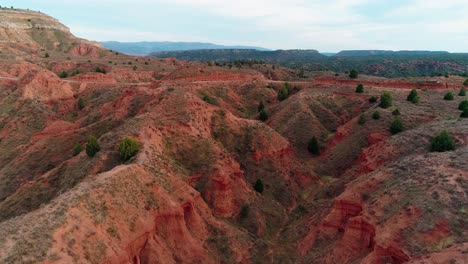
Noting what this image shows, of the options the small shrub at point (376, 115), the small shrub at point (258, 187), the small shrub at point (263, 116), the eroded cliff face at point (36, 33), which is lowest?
the small shrub at point (258, 187)

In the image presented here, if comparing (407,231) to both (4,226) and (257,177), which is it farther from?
(4,226)

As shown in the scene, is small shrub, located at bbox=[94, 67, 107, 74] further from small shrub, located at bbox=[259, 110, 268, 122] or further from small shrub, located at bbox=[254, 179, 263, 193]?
small shrub, located at bbox=[254, 179, 263, 193]

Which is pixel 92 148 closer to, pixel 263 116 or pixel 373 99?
pixel 263 116

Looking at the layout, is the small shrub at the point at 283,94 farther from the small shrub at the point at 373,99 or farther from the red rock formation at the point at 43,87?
the red rock formation at the point at 43,87

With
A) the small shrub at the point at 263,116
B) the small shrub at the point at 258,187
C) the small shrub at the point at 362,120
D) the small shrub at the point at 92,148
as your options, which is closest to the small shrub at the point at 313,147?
the small shrub at the point at 362,120

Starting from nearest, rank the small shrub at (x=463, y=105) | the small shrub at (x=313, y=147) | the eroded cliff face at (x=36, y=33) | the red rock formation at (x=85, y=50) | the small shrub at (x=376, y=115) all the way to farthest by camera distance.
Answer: the small shrub at (x=463, y=105) < the small shrub at (x=376, y=115) < the small shrub at (x=313, y=147) < the eroded cliff face at (x=36, y=33) < the red rock formation at (x=85, y=50)

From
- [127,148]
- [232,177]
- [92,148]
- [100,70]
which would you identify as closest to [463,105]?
[232,177]
